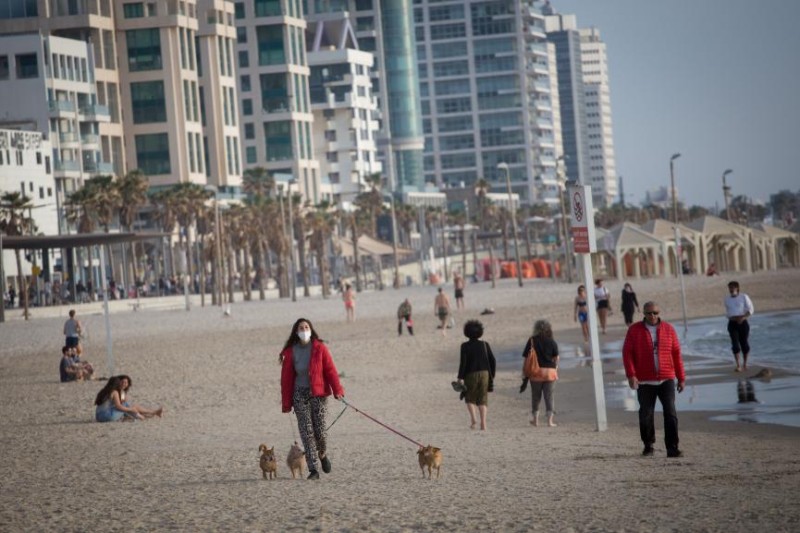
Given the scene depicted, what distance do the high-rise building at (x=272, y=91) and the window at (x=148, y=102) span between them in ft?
87.5

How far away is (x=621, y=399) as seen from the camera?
2064 centimetres

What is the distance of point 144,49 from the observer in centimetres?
11144

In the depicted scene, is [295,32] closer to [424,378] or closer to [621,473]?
[424,378]

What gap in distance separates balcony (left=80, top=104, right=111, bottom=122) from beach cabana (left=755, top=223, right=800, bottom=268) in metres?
45.5

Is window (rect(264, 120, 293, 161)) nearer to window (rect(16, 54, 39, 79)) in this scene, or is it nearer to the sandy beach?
window (rect(16, 54, 39, 79))

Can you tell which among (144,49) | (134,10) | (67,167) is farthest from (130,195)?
(134,10)

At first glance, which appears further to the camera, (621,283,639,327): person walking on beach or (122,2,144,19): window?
(122,2,144,19): window

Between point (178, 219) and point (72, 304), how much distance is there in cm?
1974

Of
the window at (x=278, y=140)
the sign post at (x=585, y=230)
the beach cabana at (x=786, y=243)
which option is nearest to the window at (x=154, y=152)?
the window at (x=278, y=140)

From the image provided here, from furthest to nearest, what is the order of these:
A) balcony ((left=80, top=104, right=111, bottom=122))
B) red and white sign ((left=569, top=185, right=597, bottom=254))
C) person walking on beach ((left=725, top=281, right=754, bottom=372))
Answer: balcony ((left=80, top=104, right=111, bottom=122)) < person walking on beach ((left=725, top=281, right=754, bottom=372)) < red and white sign ((left=569, top=185, right=597, bottom=254))

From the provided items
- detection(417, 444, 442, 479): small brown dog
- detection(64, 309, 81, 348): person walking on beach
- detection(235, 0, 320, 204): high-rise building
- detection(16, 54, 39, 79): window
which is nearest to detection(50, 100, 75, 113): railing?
detection(16, 54, 39, 79): window

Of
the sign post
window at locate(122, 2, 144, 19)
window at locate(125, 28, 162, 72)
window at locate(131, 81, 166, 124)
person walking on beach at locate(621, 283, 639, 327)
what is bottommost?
person walking on beach at locate(621, 283, 639, 327)

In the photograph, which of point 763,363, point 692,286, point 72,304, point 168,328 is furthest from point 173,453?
point 72,304

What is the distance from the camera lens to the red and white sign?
15.6 m
